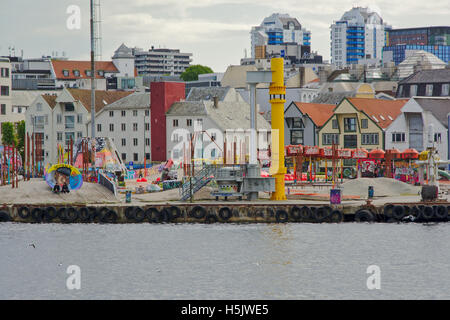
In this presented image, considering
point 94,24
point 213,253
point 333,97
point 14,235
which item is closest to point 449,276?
point 213,253

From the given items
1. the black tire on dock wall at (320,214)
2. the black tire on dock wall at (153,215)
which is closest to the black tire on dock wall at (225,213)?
the black tire on dock wall at (153,215)

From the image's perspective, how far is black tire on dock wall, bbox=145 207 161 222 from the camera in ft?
249

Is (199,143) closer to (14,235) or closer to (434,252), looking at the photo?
(14,235)

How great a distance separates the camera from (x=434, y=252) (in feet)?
209

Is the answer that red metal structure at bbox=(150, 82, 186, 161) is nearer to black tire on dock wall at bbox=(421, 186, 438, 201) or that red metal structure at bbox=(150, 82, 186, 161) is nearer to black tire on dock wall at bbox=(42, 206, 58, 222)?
black tire on dock wall at bbox=(42, 206, 58, 222)

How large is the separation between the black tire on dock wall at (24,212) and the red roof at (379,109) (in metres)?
60.5

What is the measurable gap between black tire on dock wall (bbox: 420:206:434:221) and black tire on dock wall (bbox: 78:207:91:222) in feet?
86.6

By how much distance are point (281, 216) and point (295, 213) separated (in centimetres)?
Result: 112

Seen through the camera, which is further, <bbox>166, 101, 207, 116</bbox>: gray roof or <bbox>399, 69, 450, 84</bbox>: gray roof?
<bbox>166, 101, 207, 116</bbox>: gray roof

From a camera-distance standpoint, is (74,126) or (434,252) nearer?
(434,252)

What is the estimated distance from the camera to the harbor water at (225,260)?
51656 millimetres

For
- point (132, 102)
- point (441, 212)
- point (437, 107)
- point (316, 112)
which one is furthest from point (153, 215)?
point (132, 102)

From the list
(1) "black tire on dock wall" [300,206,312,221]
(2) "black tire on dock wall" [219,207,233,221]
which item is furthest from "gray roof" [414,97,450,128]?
(2) "black tire on dock wall" [219,207,233,221]
